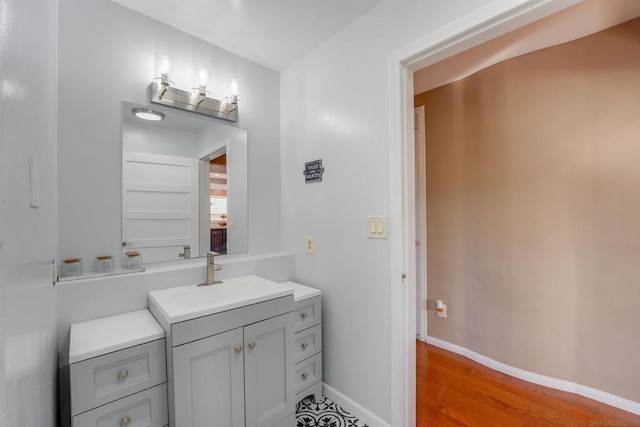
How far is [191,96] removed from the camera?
1.74m

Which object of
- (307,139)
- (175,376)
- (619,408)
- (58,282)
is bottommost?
(619,408)

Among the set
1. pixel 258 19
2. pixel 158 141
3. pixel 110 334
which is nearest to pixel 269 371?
pixel 110 334

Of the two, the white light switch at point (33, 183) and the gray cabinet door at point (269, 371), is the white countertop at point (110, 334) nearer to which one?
the gray cabinet door at point (269, 371)

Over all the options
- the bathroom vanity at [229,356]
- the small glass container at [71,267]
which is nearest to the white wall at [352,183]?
the bathroom vanity at [229,356]

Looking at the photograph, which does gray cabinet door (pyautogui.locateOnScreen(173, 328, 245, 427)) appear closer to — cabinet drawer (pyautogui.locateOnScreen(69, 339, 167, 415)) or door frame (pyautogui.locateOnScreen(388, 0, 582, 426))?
cabinet drawer (pyautogui.locateOnScreen(69, 339, 167, 415))

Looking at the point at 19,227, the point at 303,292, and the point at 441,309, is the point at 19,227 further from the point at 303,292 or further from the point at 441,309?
the point at 441,309

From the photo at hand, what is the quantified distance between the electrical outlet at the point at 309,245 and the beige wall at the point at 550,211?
4.17ft

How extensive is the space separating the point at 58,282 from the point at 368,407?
1.75 m

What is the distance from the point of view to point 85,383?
102 centimetres

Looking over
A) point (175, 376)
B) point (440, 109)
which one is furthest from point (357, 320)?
point (440, 109)

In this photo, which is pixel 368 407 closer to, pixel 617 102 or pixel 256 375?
pixel 256 375

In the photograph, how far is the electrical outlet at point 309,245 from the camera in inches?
77.1

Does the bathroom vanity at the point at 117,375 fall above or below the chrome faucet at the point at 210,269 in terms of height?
below

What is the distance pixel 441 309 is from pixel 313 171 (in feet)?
5.64
